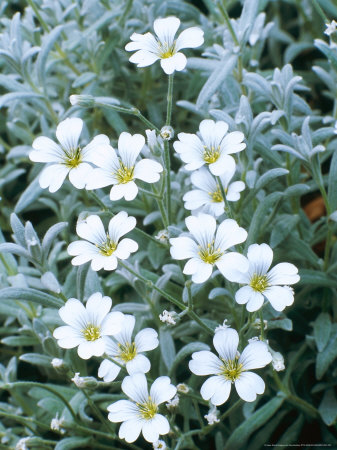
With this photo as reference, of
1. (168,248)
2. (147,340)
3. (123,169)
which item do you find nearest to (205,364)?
(147,340)

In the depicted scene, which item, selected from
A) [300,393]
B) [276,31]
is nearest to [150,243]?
[300,393]

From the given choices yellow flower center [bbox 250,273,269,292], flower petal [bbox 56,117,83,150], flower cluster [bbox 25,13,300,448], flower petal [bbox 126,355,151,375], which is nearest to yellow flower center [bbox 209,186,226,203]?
flower cluster [bbox 25,13,300,448]

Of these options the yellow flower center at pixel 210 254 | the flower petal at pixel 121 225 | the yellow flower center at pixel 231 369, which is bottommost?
the yellow flower center at pixel 231 369

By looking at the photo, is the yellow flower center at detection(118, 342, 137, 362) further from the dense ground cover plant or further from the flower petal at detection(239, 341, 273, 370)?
the flower petal at detection(239, 341, 273, 370)

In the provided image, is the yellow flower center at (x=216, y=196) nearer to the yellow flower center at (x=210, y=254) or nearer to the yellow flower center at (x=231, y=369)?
the yellow flower center at (x=210, y=254)

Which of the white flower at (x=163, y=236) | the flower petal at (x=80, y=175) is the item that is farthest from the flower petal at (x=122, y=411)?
the flower petal at (x=80, y=175)

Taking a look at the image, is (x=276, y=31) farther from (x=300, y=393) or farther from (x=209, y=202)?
(x=300, y=393)
